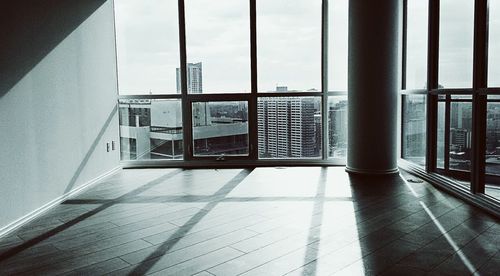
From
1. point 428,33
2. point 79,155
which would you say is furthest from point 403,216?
point 79,155

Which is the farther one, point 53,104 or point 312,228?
point 53,104

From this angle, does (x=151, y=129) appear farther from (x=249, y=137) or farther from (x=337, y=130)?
(x=337, y=130)

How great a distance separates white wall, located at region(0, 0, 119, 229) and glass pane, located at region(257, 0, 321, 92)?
6.53ft

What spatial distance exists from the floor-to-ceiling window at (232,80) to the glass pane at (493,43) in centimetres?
237

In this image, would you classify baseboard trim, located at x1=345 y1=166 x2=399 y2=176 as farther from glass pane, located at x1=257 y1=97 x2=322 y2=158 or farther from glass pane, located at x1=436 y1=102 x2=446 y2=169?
glass pane, located at x1=257 y1=97 x2=322 y2=158

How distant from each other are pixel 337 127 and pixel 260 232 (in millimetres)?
3099

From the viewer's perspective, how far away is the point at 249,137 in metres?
6.14

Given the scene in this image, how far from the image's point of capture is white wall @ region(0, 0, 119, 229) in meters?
3.47

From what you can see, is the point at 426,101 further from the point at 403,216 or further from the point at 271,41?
the point at 271,41

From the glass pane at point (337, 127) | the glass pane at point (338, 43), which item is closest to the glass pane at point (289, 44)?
the glass pane at point (338, 43)

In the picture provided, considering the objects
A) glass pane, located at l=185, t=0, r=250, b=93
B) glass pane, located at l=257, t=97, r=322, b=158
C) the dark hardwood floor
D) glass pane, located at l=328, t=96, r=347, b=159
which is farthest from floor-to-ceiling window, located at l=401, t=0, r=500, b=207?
glass pane, located at l=185, t=0, r=250, b=93

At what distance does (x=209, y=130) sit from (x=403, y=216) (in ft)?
10.5

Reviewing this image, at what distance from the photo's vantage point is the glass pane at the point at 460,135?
13.2ft

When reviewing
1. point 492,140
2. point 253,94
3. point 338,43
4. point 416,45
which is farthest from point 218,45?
point 492,140
